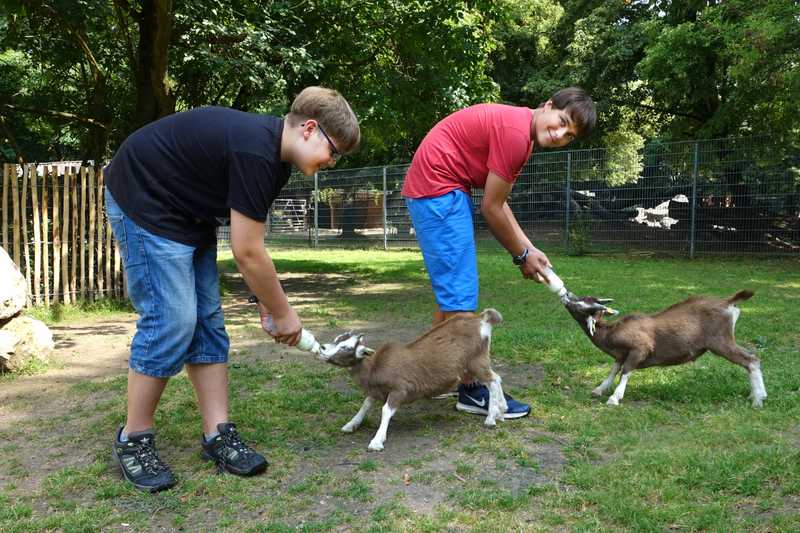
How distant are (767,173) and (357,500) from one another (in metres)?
14.5

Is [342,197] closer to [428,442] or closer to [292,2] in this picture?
[292,2]

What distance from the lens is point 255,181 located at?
10.6ft

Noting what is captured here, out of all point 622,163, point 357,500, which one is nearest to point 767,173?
point 622,163

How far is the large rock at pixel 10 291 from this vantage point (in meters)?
5.89

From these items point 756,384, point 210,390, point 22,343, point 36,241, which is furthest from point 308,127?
point 36,241

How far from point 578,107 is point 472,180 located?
2.71 feet

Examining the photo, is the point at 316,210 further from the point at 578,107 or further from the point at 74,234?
the point at 578,107

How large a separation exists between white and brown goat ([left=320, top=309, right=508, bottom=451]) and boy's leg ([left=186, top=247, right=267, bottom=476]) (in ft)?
2.09

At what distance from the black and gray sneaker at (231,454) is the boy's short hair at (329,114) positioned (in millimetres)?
1742

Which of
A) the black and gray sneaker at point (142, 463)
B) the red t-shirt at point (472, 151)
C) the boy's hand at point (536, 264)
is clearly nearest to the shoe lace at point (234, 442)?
the black and gray sneaker at point (142, 463)

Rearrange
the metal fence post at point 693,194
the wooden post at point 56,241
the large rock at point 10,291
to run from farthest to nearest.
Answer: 1. the metal fence post at point 693,194
2. the wooden post at point 56,241
3. the large rock at point 10,291

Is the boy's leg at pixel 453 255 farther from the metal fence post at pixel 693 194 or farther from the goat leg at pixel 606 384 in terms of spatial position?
the metal fence post at pixel 693 194

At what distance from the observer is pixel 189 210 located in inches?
139

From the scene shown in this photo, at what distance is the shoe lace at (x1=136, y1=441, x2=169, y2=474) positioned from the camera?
3.65 metres
